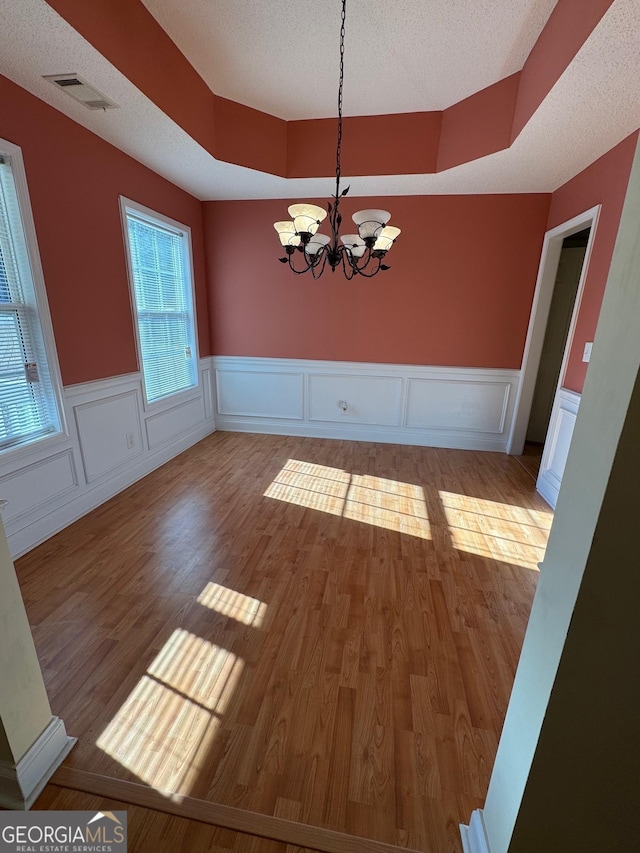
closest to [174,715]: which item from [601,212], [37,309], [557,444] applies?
[37,309]

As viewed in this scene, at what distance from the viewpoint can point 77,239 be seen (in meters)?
2.63

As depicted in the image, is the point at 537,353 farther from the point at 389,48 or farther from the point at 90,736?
the point at 90,736

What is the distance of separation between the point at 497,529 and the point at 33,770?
9.22 feet

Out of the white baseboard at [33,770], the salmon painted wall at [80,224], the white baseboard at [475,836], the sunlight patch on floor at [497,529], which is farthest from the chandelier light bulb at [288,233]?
the white baseboard at [475,836]

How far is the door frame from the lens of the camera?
3.35 meters

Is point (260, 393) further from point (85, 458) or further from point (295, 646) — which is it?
point (295, 646)

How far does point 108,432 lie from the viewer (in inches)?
121

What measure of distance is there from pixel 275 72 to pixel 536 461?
4.35 meters

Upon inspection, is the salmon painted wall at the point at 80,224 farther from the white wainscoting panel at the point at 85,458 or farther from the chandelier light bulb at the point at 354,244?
the chandelier light bulb at the point at 354,244

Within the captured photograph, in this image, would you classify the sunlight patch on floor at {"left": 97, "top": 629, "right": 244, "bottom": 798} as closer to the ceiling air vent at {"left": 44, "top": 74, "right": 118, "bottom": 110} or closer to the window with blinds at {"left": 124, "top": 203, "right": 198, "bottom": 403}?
the window with blinds at {"left": 124, "top": 203, "right": 198, "bottom": 403}

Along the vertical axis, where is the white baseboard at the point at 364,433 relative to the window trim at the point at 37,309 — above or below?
below

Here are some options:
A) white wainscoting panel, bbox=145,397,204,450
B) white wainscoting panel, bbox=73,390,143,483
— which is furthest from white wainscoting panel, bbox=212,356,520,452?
white wainscoting panel, bbox=73,390,143,483

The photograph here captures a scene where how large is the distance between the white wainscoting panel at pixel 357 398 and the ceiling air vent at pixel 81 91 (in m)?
2.96

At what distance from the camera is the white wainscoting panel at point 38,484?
90.0 inches
